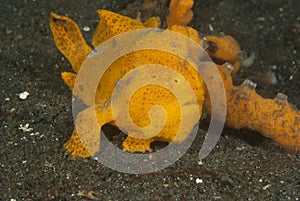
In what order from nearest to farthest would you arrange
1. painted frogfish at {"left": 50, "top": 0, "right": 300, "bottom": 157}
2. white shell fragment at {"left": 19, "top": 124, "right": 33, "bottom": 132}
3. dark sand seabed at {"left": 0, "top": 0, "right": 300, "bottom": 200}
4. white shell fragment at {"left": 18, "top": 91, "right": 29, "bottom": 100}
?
1. dark sand seabed at {"left": 0, "top": 0, "right": 300, "bottom": 200}
2. painted frogfish at {"left": 50, "top": 0, "right": 300, "bottom": 157}
3. white shell fragment at {"left": 19, "top": 124, "right": 33, "bottom": 132}
4. white shell fragment at {"left": 18, "top": 91, "right": 29, "bottom": 100}

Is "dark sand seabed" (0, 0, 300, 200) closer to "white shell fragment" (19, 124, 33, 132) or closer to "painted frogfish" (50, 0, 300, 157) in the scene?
"white shell fragment" (19, 124, 33, 132)

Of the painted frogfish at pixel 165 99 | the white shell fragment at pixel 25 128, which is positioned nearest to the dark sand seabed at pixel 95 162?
the white shell fragment at pixel 25 128

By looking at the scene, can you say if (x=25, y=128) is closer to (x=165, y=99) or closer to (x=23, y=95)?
(x=23, y=95)

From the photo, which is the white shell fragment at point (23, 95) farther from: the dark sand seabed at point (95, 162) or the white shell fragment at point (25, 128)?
the white shell fragment at point (25, 128)

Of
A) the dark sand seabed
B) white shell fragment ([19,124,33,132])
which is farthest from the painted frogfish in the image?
white shell fragment ([19,124,33,132])

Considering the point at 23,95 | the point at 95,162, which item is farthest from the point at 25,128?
the point at 95,162

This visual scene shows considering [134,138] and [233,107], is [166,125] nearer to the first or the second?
[134,138]
